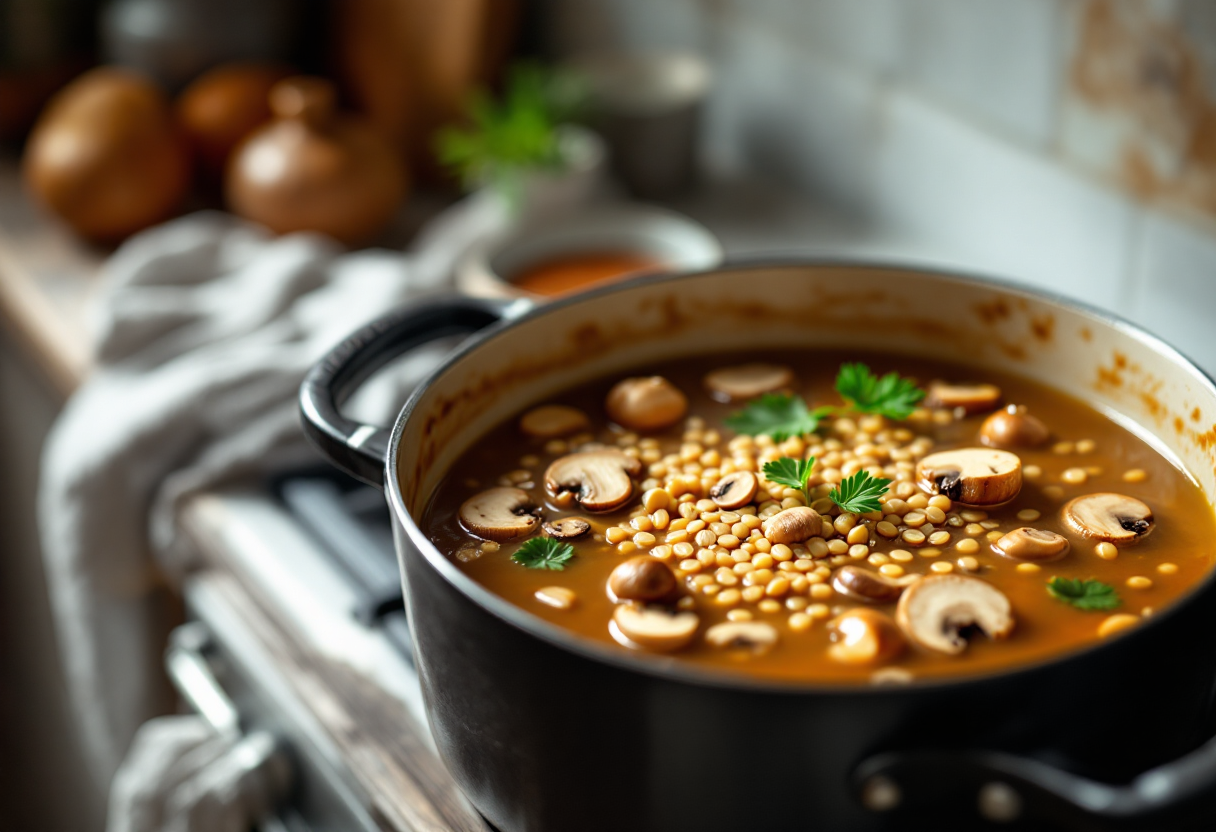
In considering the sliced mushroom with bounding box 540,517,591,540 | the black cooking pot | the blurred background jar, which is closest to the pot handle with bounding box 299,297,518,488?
the black cooking pot

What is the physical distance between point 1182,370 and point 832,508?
0.72 ft

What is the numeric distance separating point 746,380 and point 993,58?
0.56 metres

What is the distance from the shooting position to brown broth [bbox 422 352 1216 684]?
63cm

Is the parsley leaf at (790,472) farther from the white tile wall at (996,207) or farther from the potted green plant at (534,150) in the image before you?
the potted green plant at (534,150)

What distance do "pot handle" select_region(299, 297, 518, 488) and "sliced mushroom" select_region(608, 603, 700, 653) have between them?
0.51 ft

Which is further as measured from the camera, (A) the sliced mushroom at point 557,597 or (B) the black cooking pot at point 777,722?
(A) the sliced mushroom at point 557,597

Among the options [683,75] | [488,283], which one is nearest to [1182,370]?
[488,283]

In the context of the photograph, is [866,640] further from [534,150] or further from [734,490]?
[534,150]

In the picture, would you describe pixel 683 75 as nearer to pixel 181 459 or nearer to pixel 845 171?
pixel 845 171

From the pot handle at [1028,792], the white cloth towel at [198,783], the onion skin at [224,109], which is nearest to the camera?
the pot handle at [1028,792]

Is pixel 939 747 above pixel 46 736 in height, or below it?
above

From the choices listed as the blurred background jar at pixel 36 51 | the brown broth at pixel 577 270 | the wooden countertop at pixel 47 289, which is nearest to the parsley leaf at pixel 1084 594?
the brown broth at pixel 577 270

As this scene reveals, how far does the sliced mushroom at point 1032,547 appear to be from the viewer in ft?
2.27

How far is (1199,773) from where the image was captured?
47 cm
